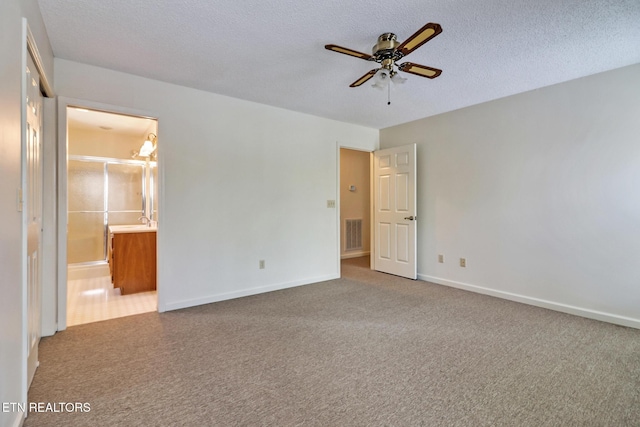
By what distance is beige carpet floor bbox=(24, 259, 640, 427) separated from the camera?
1.61m

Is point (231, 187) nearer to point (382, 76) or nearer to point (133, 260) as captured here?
point (133, 260)

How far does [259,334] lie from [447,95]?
328cm

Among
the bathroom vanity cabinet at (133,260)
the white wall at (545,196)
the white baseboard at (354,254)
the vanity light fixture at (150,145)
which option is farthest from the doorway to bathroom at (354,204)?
the bathroom vanity cabinet at (133,260)

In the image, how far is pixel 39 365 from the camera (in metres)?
2.08

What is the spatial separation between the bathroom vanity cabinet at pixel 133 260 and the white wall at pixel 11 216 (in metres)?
2.39

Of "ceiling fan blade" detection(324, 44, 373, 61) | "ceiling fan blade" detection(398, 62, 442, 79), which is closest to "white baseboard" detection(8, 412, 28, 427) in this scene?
"ceiling fan blade" detection(324, 44, 373, 61)

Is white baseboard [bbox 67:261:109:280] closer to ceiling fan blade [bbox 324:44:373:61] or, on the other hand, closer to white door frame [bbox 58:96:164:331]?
white door frame [bbox 58:96:164:331]

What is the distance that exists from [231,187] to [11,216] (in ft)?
7.33

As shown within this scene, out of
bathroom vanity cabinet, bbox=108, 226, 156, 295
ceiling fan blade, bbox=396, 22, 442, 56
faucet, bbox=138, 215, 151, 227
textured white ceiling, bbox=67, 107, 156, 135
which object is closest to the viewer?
ceiling fan blade, bbox=396, 22, 442, 56

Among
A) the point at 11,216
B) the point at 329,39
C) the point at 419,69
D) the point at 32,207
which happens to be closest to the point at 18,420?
the point at 11,216

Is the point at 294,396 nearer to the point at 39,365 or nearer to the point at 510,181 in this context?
the point at 39,365

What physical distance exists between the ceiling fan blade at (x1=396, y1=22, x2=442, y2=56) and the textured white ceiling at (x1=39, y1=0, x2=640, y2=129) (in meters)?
0.21

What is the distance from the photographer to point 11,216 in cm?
142

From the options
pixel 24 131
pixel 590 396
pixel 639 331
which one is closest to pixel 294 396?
pixel 590 396
